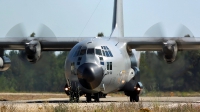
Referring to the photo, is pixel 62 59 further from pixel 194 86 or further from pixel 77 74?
pixel 77 74

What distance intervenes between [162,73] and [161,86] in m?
5.19

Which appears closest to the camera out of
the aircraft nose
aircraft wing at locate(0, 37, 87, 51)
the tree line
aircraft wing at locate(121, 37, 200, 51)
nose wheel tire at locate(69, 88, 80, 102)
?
nose wheel tire at locate(69, 88, 80, 102)

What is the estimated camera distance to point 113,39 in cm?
2792

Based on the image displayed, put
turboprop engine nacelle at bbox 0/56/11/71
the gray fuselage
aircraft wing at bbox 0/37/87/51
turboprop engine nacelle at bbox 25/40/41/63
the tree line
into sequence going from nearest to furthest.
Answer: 1. the gray fuselage
2. turboprop engine nacelle at bbox 25/40/41/63
3. aircraft wing at bbox 0/37/87/51
4. turboprop engine nacelle at bbox 0/56/11/71
5. the tree line

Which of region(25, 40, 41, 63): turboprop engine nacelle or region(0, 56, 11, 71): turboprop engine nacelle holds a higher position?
region(25, 40, 41, 63): turboprop engine nacelle

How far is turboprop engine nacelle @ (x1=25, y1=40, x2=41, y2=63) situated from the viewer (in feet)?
94.4

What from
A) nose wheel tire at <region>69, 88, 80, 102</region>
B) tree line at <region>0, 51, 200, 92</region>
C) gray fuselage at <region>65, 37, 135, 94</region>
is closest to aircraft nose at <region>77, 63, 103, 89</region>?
gray fuselage at <region>65, 37, 135, 94</region>

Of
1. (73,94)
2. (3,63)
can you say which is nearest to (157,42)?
(73,94)

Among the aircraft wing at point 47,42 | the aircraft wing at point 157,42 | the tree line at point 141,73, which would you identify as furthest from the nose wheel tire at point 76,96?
the tree line at point 141,73

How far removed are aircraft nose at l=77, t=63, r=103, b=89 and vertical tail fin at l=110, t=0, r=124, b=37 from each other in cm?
831

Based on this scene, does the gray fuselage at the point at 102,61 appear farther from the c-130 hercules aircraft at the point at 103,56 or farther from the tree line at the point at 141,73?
the tree line at the point at 141,73

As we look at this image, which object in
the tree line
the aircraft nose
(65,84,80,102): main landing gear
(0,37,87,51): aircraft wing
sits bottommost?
the tree line

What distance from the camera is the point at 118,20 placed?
3316 cm

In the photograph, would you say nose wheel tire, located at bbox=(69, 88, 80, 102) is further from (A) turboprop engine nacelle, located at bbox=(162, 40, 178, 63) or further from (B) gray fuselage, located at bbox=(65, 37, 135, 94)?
(A) turboprop engine nacelle, located at bbox=(162, 40, 178, 63)
